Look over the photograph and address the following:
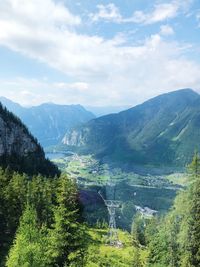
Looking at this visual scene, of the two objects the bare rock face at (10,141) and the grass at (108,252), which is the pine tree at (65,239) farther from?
the bare rock face at (10,141)

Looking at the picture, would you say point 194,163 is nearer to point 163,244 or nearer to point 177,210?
point 177,210

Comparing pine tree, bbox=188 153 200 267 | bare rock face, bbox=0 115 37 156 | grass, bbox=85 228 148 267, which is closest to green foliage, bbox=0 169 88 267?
pine tree, bbox=188 153 200 267

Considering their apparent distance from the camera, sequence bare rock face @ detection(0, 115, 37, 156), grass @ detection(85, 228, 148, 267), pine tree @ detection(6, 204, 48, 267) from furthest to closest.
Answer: bare rock face @ detection(0, 115, 37, 156), grass @ detection(85, 228, 148, 267), pine tree @ detection(6, 204, 48, 267)

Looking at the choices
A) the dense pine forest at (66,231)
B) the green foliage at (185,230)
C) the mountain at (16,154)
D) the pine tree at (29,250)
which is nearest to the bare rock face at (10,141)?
the mountain at (16,154)

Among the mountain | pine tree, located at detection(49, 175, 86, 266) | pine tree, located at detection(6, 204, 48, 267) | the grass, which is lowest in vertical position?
the grass

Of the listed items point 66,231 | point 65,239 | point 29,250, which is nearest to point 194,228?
point 66,231

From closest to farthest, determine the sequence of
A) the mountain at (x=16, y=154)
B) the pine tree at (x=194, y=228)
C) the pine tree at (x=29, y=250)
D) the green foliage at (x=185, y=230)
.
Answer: the pine tree at (x=29, y=250) < the pine tree at (x=194, y=228) < the green foliage at (x=185, y=230) < the mountain at (x=16, y=154)

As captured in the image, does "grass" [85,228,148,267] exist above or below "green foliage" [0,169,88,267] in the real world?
below

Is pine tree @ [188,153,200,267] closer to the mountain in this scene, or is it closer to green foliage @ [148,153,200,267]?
green foliage @ [148,153,200,267]
